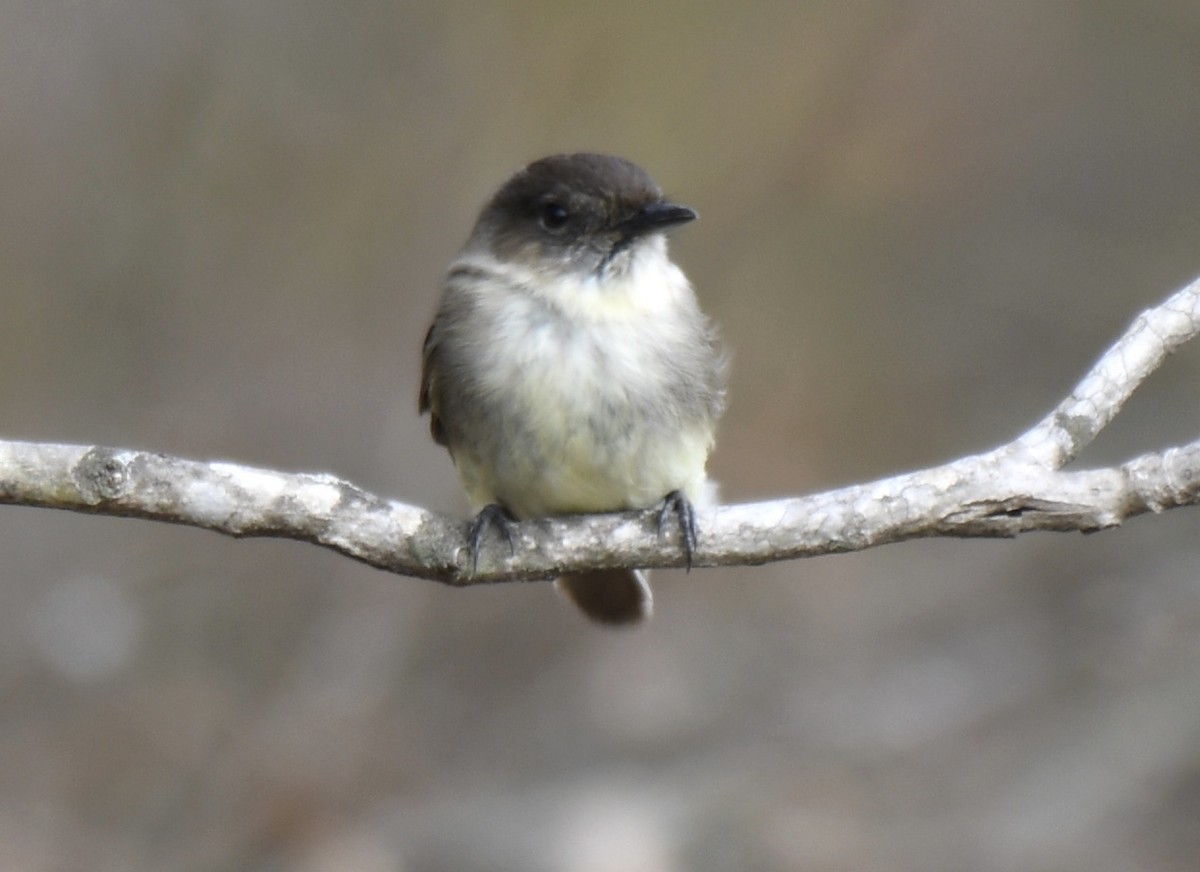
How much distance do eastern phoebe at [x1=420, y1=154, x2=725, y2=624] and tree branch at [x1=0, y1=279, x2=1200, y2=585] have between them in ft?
0.49

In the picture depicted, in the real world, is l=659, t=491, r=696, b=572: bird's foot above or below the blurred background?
below

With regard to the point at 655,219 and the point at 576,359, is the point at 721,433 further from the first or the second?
the point at 576,359

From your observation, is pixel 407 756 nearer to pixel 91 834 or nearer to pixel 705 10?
pixel 91 834

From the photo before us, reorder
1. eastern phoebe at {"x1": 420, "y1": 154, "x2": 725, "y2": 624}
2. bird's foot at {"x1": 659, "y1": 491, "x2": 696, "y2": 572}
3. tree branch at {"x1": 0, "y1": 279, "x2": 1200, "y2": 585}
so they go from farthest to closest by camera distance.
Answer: eastern phoebe at {"x1": 420, "y1": 154, "x2": 725, "y2": 624} → bird's foot at {"x1": 659, "y1": 491, "x2": 696, "y2": 572} → tree branch at {"x1": 0, "y1": 279, "x2": 1200, "y2": 585}

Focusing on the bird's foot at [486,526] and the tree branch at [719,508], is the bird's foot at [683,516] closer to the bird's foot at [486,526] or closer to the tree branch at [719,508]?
the tree branch at [719,508]

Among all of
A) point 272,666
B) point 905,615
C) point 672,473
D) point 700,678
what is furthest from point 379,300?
point 672,473

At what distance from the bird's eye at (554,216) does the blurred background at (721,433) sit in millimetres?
2665

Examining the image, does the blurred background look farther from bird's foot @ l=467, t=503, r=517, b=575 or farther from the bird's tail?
bird's foot @ l=467, t=503, r=517, b=575

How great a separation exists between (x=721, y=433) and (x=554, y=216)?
13.0 ft

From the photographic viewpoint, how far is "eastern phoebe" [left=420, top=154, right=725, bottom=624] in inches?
154

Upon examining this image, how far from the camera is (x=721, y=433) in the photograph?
8016 millimetres

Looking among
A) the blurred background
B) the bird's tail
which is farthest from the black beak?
the blurred background

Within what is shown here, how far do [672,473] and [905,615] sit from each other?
16.0 feet

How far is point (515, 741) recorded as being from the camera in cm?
791
